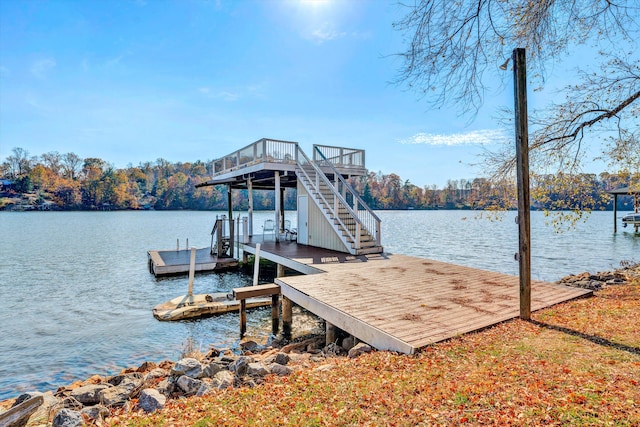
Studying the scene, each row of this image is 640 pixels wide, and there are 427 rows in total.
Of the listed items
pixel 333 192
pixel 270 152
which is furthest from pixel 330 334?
pixel 270 152

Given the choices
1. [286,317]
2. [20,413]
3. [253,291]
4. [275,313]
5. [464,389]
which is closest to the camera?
[464,389]

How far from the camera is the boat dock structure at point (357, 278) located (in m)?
4.44

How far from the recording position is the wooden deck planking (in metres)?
4.26

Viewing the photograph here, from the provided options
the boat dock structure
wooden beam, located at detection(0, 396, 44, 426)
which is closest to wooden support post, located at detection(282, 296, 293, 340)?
the boat dock structure

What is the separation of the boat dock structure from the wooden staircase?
0.12 ft

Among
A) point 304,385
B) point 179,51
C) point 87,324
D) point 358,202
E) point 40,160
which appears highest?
point 40,160

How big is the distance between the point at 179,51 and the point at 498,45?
12.7 metres

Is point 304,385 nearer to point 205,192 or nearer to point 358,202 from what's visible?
point 358,202

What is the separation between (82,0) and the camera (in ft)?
28.8

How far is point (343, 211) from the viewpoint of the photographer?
38.2 feet

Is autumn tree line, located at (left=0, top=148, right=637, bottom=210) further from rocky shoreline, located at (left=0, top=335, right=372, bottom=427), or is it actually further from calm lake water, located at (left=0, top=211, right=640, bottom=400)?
rocky shoreline, located at (left=0, top=335, right=372, bottom=427)

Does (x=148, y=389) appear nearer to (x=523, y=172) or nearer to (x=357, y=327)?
(x=357, y=327)

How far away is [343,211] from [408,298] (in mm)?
6361

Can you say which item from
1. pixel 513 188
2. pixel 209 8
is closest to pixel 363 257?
pixel 513 188
